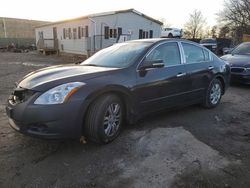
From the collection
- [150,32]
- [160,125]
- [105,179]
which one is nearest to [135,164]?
[105,179]

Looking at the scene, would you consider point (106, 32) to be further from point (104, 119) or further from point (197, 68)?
point (104, 119)

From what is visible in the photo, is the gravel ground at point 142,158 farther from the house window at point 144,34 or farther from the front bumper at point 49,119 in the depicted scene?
the house window at point 144,34

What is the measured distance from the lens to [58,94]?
284 cm

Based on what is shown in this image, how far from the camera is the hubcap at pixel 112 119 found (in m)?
3.28

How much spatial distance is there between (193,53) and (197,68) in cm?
35

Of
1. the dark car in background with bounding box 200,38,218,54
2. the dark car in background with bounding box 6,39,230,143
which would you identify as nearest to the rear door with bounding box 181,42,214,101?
the dark car in background with bounding box 6,39,230,143

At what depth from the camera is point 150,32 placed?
74.2 ft

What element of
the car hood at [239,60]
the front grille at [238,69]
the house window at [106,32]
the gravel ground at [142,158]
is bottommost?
the gravel ground at [142,158]

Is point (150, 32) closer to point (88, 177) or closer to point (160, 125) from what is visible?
point (160, 125)

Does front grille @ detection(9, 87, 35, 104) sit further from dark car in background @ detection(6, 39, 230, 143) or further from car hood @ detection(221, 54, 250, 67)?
car hood @ detection(221, 54, 250, 67)

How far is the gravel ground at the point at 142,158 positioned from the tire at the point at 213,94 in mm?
919

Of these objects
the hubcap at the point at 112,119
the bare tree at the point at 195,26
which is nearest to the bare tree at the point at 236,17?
the bare tree at the point at 195,26

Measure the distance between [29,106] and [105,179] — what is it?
1277 mm

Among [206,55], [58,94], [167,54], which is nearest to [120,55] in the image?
[167,54]
